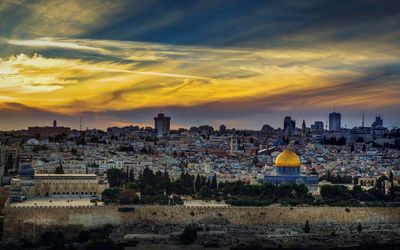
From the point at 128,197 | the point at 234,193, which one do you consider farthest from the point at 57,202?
the point at 234,193

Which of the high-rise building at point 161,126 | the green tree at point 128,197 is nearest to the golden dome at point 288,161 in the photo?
the green tree at point 128,197

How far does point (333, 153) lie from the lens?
158ft

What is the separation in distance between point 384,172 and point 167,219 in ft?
54.5

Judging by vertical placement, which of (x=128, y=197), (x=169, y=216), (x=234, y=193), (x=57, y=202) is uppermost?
(x=234, y=193)

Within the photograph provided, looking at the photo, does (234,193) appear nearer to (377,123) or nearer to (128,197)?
(128,197)

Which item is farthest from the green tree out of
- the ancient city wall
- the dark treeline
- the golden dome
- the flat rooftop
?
the golden dome

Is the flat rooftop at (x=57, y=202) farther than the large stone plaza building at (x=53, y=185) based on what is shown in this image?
No

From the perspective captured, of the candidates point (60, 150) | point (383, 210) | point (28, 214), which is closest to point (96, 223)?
point (28, 214)

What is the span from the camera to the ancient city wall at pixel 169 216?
2027 centimetres

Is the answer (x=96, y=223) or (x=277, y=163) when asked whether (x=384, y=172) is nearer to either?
(x=277, y=163)

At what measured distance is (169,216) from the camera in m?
21.5

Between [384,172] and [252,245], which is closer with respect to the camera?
[252,245]

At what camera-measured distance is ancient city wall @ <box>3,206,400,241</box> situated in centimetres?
2027

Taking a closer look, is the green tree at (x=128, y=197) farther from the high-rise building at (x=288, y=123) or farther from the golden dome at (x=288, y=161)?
the high-rise building at (x=288, y=123)
